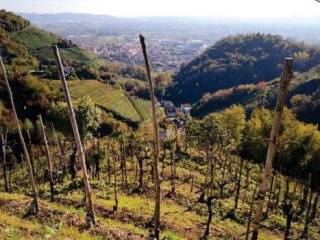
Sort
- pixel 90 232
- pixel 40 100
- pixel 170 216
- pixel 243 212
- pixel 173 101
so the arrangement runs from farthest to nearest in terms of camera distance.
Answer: pixel 173 101 < pixel 40 100 < pixel 243 212 < pixel 170 216 < pixel 90 232

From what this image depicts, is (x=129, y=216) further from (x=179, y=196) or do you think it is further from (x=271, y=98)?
(x=271, y=98)

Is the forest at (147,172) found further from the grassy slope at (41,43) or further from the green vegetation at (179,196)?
the grassy slope at (41,43)

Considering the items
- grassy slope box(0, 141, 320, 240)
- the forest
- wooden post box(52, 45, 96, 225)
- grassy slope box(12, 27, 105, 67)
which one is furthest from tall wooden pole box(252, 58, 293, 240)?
grassy slope box(12, 27, 105, 67)

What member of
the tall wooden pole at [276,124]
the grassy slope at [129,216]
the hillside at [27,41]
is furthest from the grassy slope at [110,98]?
the tall wooden pole at [276,124]

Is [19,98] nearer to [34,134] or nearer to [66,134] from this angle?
[34,134]

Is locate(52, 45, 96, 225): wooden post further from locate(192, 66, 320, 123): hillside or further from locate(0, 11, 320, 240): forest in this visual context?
locate(192, 66, 320, 123): hillside

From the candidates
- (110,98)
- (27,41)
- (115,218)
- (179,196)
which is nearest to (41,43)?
(27,41)

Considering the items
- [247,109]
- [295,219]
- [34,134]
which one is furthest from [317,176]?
[247,109]
